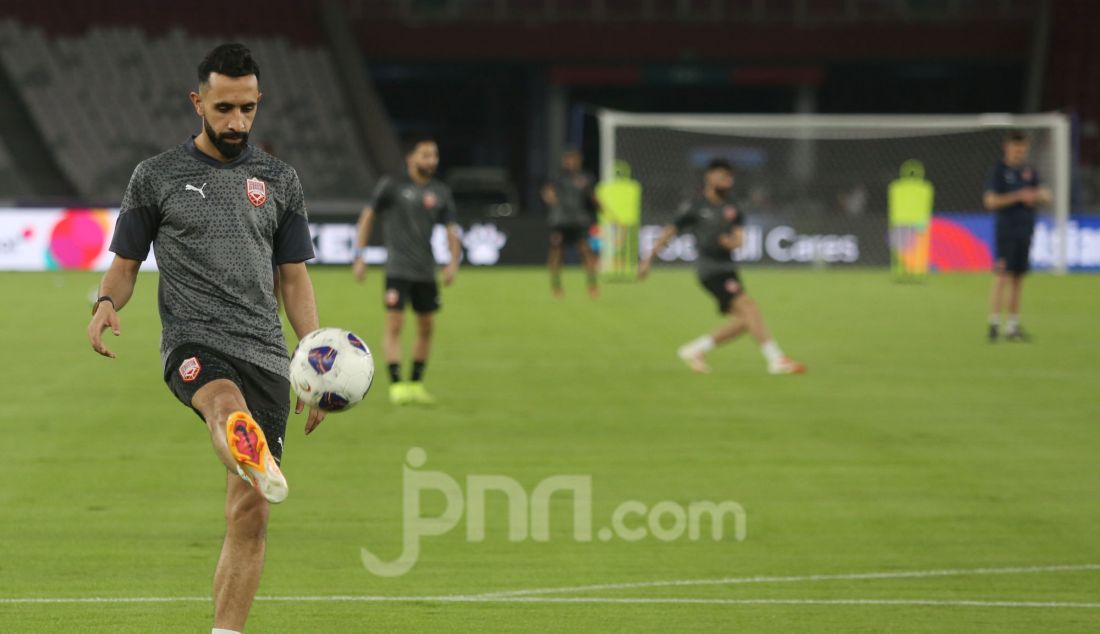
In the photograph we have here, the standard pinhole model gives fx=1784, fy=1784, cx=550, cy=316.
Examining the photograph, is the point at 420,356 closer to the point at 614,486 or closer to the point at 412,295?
the point at 412,295

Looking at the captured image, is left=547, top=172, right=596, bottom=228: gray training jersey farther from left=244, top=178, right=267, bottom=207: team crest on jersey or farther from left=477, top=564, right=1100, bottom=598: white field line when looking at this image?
left=244, top=178, right=267, bottom=207: team crest on jersey

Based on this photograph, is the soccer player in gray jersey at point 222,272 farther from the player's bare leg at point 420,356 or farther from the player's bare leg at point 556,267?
the player's bare leg at point 556,267

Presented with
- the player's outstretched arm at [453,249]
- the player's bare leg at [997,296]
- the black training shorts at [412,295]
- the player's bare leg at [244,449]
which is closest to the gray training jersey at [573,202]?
the player's bare leg at [997,296]

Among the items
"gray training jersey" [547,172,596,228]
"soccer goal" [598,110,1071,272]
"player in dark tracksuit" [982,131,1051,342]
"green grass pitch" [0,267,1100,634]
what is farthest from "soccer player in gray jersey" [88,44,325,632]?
"soccer goal" [598,110,1071,272]

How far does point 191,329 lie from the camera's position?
233 inches

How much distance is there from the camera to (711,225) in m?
16.9

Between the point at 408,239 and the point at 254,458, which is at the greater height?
the point at 254,458

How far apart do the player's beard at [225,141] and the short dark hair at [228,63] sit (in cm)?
17

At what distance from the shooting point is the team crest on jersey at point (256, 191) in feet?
19.5

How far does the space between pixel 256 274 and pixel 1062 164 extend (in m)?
28.8

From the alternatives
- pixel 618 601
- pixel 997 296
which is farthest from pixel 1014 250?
pixel 618 601

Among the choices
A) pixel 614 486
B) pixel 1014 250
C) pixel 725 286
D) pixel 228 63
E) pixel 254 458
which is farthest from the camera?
pixel 1014 250

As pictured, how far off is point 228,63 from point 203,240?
1.93 ft

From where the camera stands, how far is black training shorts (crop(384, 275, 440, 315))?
14375 millimetres
